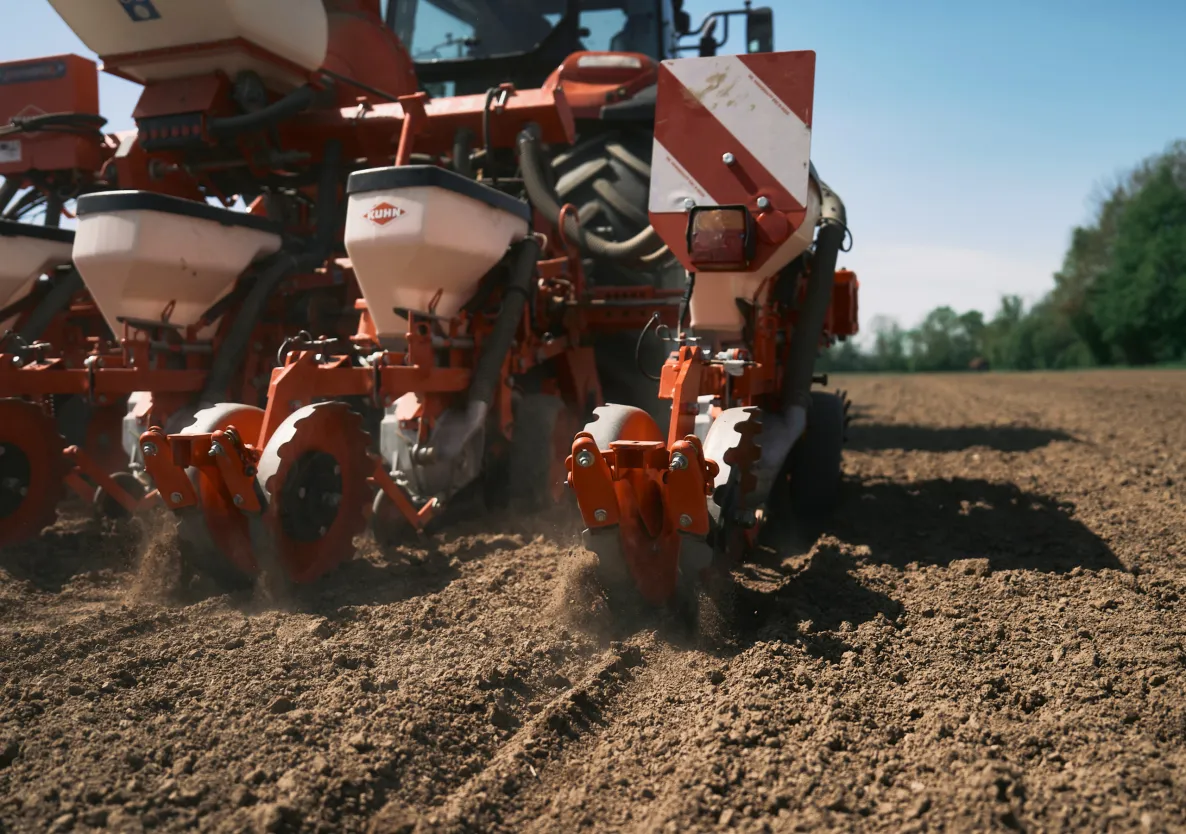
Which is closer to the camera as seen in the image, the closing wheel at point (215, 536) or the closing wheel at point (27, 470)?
the closing wheel at point (215, 536)

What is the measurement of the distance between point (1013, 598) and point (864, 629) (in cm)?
67

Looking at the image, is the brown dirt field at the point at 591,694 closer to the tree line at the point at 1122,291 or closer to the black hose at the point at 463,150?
the black hose at the point at 463,150

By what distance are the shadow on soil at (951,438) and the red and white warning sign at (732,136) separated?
495cm

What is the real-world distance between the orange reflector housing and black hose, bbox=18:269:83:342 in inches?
140

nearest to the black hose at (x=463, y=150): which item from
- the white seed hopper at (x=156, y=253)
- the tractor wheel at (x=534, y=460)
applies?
the white seed hopper at (x=156, y=253)

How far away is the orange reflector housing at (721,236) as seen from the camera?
338cm

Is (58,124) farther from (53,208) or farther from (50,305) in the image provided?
(50,305)

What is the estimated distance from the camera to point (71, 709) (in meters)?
2.35

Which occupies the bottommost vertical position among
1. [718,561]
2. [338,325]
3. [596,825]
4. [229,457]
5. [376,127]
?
[596,825]

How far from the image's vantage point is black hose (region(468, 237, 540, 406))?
4.34m

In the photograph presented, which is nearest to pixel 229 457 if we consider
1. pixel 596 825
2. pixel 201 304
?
pixel 201 304

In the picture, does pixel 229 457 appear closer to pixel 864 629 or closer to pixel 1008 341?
pixel 864 629

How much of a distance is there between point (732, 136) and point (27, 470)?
3243mm

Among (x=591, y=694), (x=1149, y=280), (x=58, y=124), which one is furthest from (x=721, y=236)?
(x=1149, y=280)
